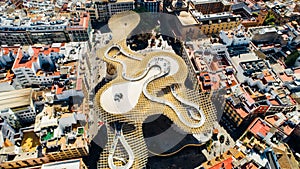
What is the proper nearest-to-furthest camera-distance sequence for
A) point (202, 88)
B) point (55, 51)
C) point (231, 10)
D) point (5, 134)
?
point (5, 134) → point (202, 88) → point (55, 51) → point (231, 10)

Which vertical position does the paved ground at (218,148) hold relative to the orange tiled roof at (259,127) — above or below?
below

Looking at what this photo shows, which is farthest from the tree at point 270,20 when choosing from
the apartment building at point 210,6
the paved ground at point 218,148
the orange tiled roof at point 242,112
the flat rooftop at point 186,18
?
the paved ground at point 218,148

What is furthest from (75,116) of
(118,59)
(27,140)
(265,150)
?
(265,150)

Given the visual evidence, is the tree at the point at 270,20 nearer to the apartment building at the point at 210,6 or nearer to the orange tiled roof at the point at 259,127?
the apartment building at the point at 210,6

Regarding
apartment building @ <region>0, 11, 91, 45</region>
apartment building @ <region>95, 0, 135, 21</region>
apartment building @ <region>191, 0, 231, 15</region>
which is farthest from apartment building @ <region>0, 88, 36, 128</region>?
apartment building @ <region>191, 0, 231, 15</region>

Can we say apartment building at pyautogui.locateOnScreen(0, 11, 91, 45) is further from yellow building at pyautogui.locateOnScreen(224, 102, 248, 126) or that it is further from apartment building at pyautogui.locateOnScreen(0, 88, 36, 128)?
yellow building at pyautogui.locateOnScreen(224, 102, 248, 126)

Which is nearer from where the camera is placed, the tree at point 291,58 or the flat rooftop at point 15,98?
the flat rooftop at point 15,98

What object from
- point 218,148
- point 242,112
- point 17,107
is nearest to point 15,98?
Answer: point 17,107

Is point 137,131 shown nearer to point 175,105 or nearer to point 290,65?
point 175,105
